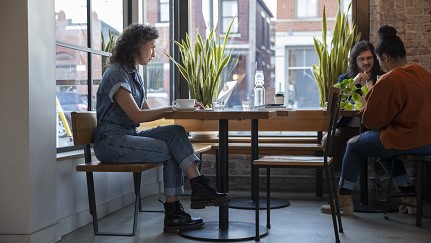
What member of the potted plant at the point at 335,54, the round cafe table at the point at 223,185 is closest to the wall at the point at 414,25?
the potted plant at the point at 335,54

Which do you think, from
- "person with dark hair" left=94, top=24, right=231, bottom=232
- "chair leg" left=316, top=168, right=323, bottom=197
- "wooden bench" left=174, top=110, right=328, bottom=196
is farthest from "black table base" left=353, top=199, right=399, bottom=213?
"person with dark hair" left=94, top=24, right=231, bottom=232

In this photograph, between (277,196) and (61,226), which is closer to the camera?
(61,226)

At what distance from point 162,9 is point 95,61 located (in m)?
1.57

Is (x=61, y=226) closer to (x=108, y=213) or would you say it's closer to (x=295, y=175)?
(x=108, y=213)

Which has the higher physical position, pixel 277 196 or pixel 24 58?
pixel 24 58

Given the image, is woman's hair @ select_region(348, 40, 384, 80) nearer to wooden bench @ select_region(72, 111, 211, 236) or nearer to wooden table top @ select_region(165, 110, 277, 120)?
wooden table top @ select_region(165, 110, 277, 120)

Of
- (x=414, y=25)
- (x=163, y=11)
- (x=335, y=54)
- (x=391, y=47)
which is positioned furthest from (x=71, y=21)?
(x=414, y=25)

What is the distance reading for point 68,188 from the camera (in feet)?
12.6

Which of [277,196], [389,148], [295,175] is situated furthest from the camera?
[295,175]

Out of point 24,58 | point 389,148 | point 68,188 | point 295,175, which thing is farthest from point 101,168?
point 295,175

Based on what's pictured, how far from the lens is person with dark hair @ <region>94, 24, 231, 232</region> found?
3.65 m

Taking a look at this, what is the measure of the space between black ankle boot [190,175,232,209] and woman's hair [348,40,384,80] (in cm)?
206

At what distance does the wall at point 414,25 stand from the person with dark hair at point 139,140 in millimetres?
2542

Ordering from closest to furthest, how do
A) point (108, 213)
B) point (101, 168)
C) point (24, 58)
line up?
point (24, 58), point (101, 168), point (108, 213)
